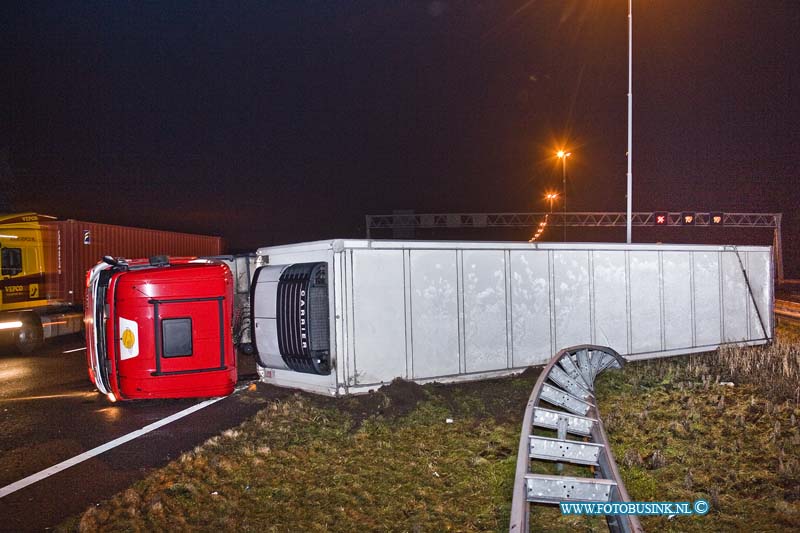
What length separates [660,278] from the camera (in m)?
11.6

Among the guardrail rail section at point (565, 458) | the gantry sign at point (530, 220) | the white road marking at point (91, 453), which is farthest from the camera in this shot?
the gantry sign at point (530, 220)

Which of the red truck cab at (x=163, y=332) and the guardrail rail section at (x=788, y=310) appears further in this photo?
the guardrail rail section at (x=788, y=310)

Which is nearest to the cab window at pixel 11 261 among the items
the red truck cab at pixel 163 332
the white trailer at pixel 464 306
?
the red truck cab at pixel 163 332

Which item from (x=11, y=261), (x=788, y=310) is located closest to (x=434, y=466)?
(x=11, y=261)

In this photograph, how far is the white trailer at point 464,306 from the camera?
27.0 feet

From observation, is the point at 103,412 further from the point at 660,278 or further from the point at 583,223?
the point at 583,223

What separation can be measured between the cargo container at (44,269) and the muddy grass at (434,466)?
10.2 m

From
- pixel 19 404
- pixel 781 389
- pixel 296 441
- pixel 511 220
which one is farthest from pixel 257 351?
pixel 511 220

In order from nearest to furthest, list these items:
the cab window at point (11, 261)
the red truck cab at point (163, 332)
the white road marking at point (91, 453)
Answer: the white road marking at point (91, 453), the red truck cab at point (163, 332), the cab window at point (11, 261)

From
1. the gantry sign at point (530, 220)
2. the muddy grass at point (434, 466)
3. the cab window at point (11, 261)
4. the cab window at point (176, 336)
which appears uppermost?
the gantry sign at point (530, 220)

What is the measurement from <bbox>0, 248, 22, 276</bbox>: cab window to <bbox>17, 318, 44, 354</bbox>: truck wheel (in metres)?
1.28

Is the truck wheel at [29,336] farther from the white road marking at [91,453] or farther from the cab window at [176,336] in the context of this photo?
the cab window at [176,336]

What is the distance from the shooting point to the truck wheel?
1484cm

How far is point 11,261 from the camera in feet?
48.6
